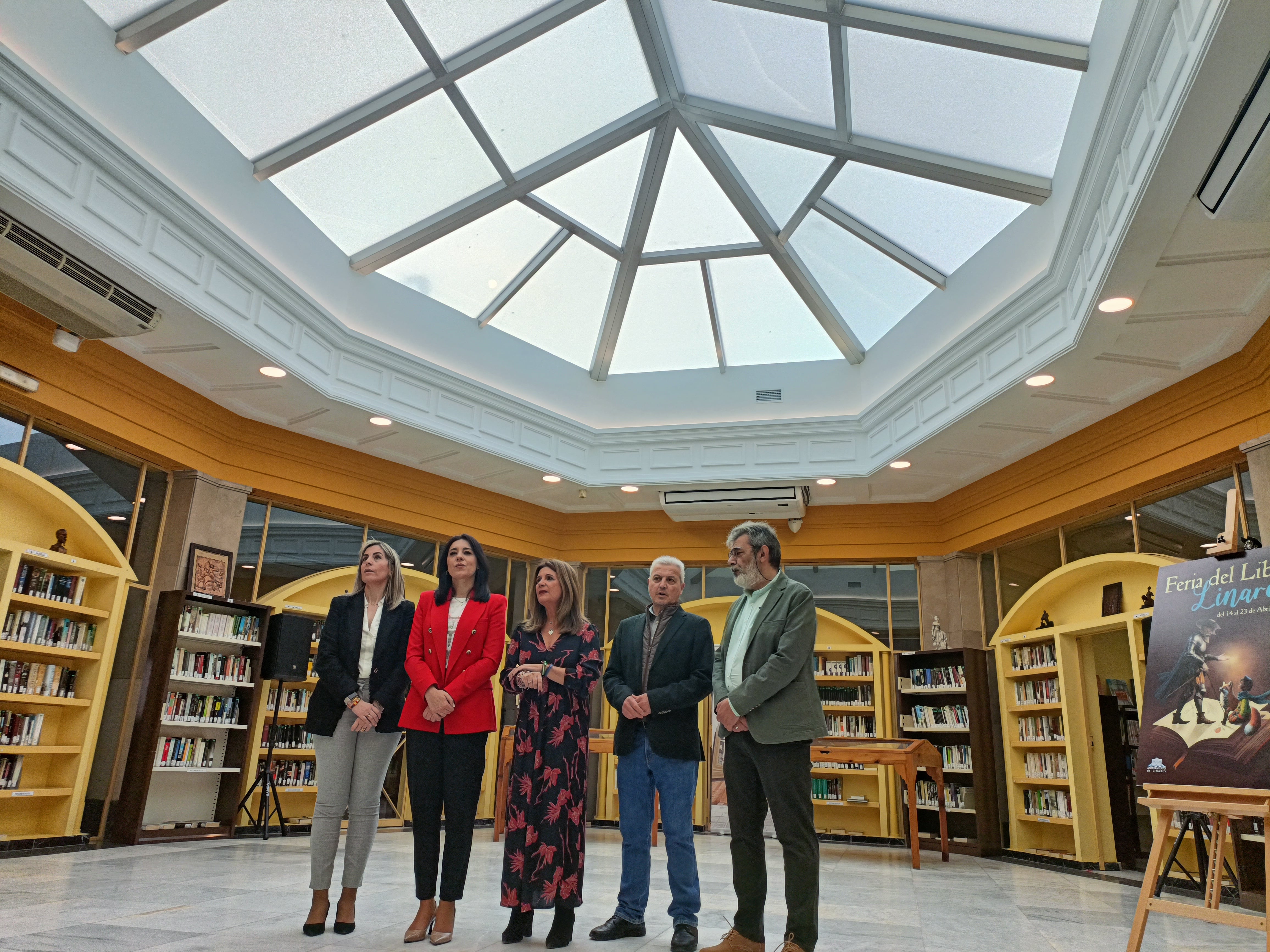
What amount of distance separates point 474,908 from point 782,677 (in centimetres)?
196

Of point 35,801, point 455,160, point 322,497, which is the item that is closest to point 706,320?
point 455,160

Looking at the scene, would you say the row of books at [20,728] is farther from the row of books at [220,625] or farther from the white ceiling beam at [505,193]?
the white ceiling beam at [505,193]

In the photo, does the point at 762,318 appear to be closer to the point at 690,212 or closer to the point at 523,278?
the point at 690,212

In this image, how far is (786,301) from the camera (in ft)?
26.1

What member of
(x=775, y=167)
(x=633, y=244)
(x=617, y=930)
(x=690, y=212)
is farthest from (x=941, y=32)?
(x=617, y=930)

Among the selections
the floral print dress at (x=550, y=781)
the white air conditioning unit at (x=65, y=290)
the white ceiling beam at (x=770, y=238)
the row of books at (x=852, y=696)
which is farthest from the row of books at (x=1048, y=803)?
the white air conditioning unit at (x=65, y=290)

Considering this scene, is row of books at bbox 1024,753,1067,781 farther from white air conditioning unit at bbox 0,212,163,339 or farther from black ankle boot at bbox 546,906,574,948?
white air conditioning unit at bbox 0,212,163,339

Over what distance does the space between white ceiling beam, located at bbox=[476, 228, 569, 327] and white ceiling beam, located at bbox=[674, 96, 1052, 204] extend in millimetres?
1598

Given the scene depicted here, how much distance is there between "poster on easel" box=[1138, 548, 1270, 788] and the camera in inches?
141

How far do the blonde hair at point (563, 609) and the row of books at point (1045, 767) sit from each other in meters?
5.65

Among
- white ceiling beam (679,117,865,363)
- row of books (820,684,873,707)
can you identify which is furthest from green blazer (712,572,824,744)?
row of books (820,684,873,707)

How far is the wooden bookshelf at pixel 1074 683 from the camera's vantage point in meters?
6.79

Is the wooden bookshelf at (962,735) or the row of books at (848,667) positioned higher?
the row of books at (848,667)

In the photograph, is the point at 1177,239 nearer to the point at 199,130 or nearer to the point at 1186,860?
Result: the point at 1186,860
